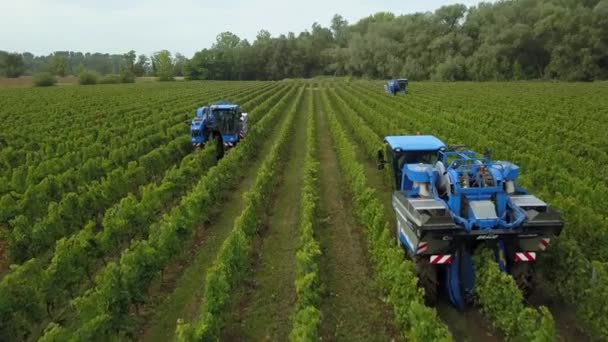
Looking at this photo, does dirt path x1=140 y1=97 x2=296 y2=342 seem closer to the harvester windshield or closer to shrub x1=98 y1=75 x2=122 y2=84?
the harvester windshield

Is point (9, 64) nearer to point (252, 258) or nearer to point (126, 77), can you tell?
point (126, 77)

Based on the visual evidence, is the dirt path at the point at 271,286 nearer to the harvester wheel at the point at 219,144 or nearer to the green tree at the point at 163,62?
the harvester wheel at the point at 219,144

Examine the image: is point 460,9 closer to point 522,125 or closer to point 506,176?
point 522,125

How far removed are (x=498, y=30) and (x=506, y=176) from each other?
262ft

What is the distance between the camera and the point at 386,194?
14.9 m

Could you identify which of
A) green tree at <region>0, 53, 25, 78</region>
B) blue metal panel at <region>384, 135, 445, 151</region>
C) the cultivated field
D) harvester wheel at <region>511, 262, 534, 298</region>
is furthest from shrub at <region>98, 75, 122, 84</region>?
harvester wheel at <region>511, 262, 534, 298</region>

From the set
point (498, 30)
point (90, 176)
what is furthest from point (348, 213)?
point (498, 30)

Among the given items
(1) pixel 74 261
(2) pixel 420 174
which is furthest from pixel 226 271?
(2) pixel 420 174

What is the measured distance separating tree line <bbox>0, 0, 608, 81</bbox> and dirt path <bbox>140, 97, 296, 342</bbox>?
2761 inches

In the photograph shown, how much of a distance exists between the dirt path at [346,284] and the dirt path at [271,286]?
68 cm

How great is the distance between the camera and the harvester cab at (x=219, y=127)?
2089 centimetres

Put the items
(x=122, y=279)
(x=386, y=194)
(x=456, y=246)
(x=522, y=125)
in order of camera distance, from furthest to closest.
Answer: (x=522, y=125)
(x=386, y=194)
(x=122, y=279)
(x=456, y=246)

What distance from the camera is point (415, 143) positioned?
1163cm

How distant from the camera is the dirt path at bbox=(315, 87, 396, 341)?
25.4ft
